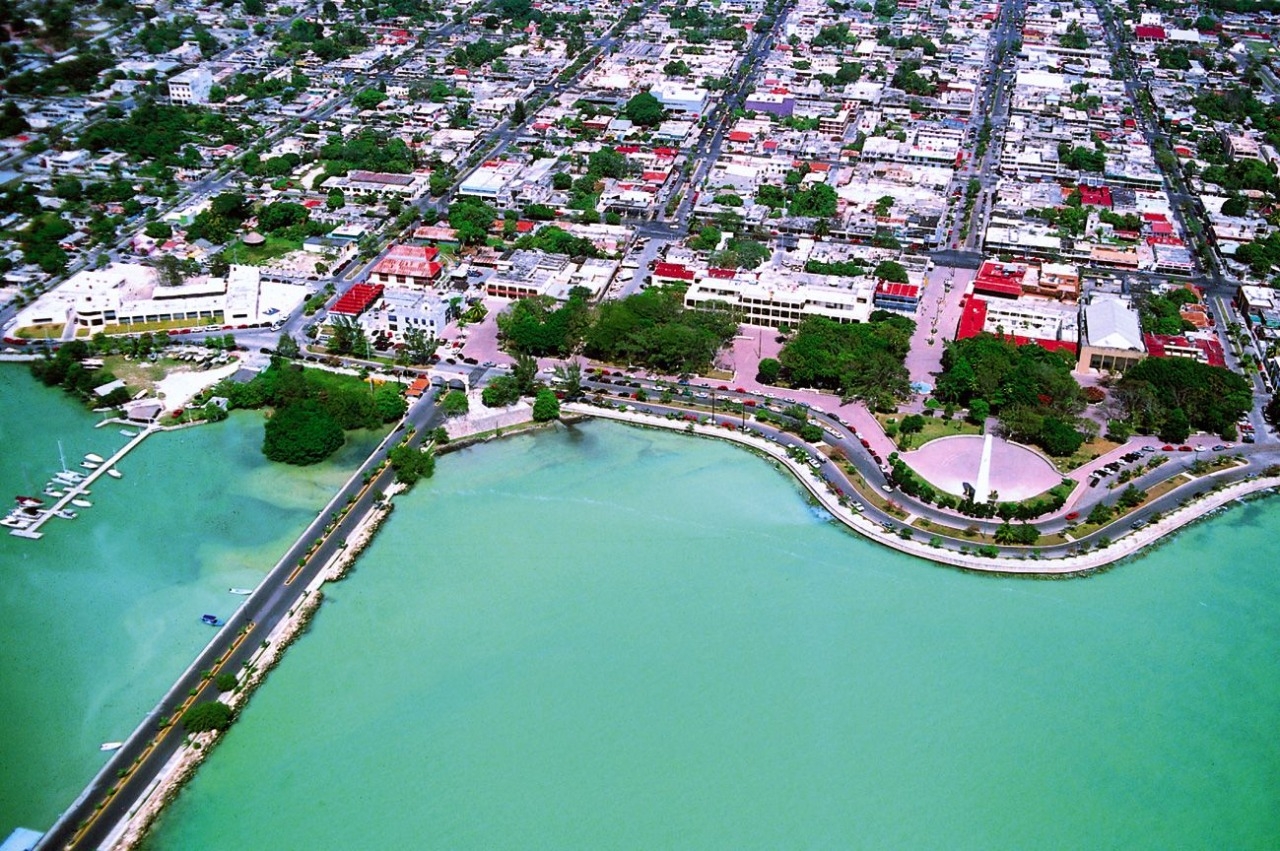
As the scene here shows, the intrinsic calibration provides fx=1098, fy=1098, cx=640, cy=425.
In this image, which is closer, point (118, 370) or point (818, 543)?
point (818, 543)

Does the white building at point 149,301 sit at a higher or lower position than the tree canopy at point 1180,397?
higher

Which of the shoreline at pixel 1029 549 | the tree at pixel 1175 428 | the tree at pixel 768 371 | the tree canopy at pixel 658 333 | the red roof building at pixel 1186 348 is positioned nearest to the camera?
the shoreline at pixel 1029 549

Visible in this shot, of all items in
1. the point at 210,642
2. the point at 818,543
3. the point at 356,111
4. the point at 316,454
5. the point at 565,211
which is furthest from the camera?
the point at 356,111

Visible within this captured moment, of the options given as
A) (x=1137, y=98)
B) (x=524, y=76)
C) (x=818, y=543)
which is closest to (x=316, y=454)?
(x=818, y=543)

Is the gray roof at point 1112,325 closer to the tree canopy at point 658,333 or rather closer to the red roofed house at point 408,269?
the tree canopy at point 658,333

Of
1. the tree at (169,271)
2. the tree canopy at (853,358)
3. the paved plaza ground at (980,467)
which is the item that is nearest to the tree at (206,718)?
the paved plaza ground at (980,467)

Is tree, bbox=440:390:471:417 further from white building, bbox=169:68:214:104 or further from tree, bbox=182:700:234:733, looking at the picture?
white building, bbox=169:68:214:104

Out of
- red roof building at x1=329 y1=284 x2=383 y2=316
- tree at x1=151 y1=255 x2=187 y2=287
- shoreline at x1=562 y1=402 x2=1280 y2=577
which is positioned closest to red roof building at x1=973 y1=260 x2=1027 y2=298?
shoreline at x1=562 y1=402 x2=1280 y2=577

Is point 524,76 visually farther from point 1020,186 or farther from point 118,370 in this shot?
point 118,370
